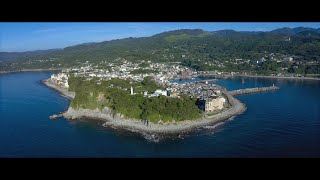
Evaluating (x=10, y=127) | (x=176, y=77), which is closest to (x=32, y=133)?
(x=10, y=127)

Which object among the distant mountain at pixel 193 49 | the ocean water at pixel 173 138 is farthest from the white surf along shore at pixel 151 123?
the distant mountain at pixel 193 49

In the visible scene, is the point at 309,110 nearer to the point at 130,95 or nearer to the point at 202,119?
the point at 202,119

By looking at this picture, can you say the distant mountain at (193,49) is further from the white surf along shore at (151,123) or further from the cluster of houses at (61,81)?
the white surf along shore at (151,123)

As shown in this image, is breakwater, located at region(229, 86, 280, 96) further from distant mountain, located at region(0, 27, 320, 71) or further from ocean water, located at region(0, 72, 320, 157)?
distant mountain, located at region(0, 27, 320, 71)
